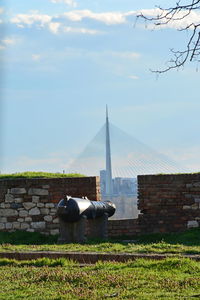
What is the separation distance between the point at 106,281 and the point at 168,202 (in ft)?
24.2

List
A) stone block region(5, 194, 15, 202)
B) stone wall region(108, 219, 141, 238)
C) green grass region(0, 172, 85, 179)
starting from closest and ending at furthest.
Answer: stone wall region(108, 219, 141, 238) < stone block region(5, 194, 15, 202) < green grass region(0, 172, 85, 179)

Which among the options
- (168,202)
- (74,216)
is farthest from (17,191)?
(168,202)

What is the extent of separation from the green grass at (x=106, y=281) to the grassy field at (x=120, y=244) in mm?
1555

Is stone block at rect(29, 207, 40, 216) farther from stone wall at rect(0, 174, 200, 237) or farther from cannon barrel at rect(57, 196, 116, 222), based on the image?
cannon barrel at rect(57, 196, 116, 222)

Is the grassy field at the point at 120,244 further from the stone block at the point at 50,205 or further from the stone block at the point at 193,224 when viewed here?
the stone block at the point at 50,205

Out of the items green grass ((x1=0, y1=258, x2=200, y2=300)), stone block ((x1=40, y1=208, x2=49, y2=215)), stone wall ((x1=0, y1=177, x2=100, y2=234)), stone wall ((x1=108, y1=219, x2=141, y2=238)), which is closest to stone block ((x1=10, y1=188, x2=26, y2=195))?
stone wall ((x1=0, y1=177, x2=100, y2=234))

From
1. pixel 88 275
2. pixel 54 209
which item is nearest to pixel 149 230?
pixel 54 209

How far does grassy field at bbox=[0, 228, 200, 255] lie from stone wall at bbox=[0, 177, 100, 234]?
0.26 meters

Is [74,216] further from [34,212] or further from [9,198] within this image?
[9,198]

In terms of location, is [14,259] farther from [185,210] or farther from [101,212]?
[185,210]

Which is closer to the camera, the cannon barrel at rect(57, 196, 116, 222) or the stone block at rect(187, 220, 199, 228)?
the cannon barrel at rect(57, 196, 116, 222)

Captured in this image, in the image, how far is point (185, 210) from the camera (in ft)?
51.5

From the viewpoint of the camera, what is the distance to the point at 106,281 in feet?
28.0

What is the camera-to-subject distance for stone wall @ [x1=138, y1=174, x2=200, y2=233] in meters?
Result: 15.6
